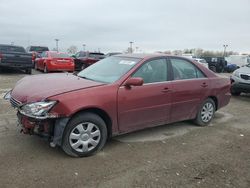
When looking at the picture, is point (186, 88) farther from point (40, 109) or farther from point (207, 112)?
point (40, 109)

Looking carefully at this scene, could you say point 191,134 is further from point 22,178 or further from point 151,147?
point 22,178

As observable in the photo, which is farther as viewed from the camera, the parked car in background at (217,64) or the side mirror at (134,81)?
the parked car in background at (217,64)

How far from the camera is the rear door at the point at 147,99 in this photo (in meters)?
4.68

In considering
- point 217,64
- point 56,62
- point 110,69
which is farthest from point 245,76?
point 217,64

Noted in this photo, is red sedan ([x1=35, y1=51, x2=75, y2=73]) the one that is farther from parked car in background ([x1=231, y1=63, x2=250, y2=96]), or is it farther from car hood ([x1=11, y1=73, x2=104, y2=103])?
car hood ([x1=11, y1=73, x2=104, y2=103])

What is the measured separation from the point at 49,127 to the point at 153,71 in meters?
2.18

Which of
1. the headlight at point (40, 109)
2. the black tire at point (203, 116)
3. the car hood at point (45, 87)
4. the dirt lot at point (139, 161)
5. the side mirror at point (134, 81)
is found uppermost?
the side mirror at point (134, 81)

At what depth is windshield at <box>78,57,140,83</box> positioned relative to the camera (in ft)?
16.1

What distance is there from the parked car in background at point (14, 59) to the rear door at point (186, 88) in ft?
38.6

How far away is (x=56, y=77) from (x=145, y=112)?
68.5 inches

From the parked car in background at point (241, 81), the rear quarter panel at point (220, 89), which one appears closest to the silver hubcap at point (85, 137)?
the rear quarter panel at point (220, 89)

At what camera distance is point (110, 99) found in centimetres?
446

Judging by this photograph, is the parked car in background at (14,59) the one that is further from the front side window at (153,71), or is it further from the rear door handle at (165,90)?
the rear door handle at (165,90)

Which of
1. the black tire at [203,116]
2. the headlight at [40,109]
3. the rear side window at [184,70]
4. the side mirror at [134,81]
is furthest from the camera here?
the black tire at [203,116]
